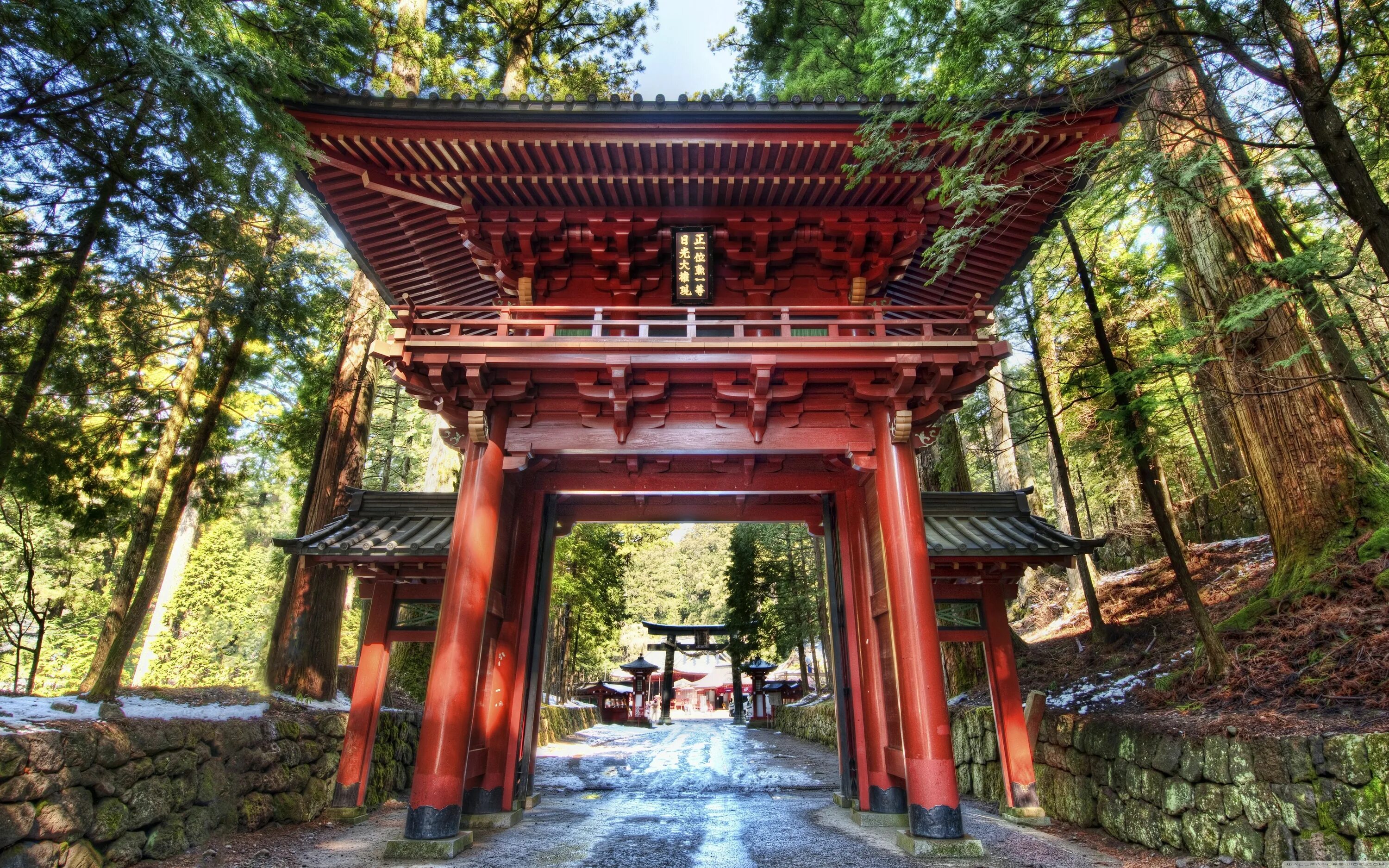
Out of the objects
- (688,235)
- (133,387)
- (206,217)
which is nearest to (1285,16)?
(688,235)

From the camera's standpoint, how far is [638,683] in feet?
104

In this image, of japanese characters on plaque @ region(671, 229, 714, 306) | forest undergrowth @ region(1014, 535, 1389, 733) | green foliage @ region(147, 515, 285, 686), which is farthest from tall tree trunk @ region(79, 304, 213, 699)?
green foliage @ region(147, 515, 285, 686)

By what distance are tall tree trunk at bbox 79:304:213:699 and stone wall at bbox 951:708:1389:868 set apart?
943 cm

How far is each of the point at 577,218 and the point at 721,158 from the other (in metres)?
1.66

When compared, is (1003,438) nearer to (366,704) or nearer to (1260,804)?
(1260,804)

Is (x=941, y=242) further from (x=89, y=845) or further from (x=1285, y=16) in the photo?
(x=89, y=845)

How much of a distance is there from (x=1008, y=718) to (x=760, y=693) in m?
25.3

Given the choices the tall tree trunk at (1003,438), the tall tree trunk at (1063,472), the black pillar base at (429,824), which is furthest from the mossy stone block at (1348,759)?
the tall tree trunk at (1003,438)

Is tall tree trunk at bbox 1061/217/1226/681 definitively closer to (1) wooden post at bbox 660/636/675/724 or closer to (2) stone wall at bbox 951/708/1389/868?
(2) stone wall at bbox 951/708/1389/868

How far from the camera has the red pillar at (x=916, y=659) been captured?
17.3 ft

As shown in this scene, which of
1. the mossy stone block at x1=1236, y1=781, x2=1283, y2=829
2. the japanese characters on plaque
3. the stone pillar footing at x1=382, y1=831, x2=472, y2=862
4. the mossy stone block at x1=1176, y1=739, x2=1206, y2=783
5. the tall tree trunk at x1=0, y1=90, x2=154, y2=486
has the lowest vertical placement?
the stone pillar footing at x1=382, y1=831, x2=472, y2=862

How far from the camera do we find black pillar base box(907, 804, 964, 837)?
520 centimetres

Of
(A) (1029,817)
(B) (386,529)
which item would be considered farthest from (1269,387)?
(B) (386,529)

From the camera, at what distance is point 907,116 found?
18.5ft
